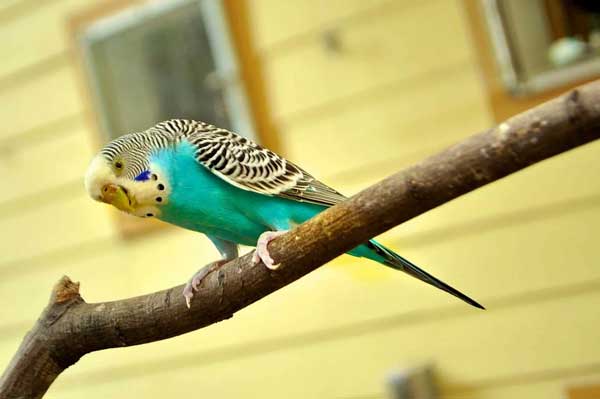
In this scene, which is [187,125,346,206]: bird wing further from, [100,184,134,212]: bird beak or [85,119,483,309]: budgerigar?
[100,184,134,212]: bird beak

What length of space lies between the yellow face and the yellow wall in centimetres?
80

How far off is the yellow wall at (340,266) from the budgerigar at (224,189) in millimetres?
661

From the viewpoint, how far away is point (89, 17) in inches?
67.9

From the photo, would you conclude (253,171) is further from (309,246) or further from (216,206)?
(309,246)

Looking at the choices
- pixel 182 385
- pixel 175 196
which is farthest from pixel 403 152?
pixel 175 196

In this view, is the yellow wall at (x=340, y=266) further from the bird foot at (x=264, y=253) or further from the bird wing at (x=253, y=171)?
the bird foot at (x=264, y=253)

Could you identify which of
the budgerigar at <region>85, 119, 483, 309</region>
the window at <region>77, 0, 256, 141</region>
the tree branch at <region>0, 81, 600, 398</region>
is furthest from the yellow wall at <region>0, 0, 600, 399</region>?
the tree branch at <region>0, 81, 600, 398</region>

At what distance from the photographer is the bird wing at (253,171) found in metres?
0.81

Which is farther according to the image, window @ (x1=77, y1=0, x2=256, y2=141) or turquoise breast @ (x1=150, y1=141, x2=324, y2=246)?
window @ (x1=77, y1=0, x2=256, y2=141)

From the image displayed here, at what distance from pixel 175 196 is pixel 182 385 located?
1070mm

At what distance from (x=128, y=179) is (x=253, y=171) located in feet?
0.49

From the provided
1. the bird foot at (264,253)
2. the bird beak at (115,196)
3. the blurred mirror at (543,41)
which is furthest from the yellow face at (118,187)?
the blurred mirror at (543,41)

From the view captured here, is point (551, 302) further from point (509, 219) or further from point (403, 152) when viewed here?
point (403, 152)

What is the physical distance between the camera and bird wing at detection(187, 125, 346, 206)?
31.8 inches
